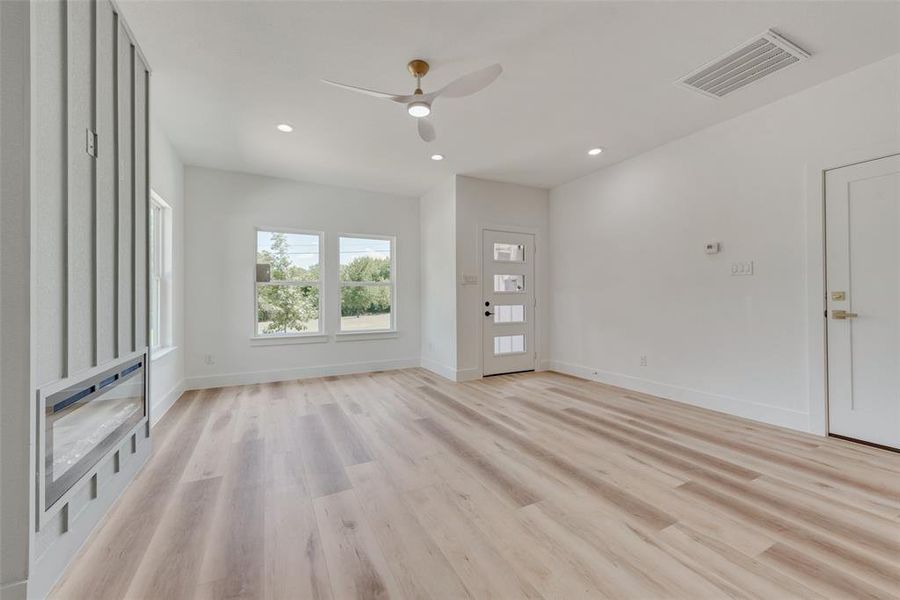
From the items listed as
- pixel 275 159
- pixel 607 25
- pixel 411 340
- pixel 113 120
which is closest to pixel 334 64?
pixel 113 120

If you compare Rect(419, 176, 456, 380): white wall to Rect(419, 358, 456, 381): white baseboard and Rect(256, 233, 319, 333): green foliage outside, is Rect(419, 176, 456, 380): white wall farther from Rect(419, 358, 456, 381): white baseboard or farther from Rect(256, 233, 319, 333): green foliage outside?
Rect(256, 233, 319, 333): green foliage outside

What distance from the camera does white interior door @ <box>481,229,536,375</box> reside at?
5.18 m

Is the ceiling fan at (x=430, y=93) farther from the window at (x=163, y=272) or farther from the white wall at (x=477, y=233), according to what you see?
the window at (x=163, y=272)

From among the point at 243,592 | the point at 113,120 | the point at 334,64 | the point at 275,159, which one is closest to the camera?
the point at 243,592

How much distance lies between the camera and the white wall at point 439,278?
502cm

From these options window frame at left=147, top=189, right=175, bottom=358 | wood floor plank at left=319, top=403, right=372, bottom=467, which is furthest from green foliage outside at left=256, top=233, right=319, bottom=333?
wood floor plank at left=319, top=403, right=372, bottom=467

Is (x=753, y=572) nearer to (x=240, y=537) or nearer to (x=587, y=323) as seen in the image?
(x=240, y=537)

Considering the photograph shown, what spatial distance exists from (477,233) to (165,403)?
4.09 m

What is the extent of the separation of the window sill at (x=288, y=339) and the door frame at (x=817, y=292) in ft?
17.5

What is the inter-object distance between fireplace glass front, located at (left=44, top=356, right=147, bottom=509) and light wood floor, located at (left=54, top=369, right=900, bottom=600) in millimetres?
360

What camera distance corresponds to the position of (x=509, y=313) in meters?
5.38

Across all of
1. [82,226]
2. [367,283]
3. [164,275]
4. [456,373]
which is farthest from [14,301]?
[367,283]

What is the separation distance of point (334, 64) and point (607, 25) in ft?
5.98

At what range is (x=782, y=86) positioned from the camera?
286 centimetres
